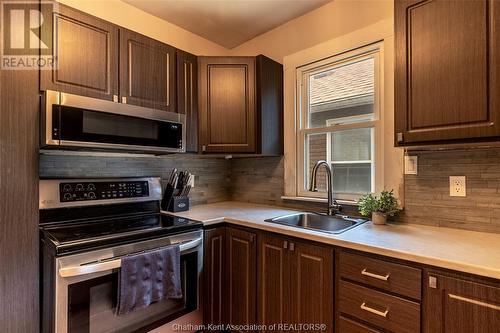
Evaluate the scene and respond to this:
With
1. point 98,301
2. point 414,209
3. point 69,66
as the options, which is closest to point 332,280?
point 414,209

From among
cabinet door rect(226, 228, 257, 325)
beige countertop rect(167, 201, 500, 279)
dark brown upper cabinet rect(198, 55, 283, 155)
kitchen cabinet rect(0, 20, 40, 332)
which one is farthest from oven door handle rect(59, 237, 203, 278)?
dark brown upper cabinet rect(198, 55, 283, 155)

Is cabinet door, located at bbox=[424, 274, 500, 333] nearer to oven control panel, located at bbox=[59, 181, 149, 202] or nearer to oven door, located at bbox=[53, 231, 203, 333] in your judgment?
oven door, located at bbox=[53, 231, 203, 333]

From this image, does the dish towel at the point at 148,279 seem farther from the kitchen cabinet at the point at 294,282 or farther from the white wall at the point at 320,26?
the white wall at the point at 320,26

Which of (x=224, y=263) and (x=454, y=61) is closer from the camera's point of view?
(x=454, y=61)

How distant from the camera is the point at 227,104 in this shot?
2186 millimetres

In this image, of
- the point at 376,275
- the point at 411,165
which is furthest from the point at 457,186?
the point at 376,275

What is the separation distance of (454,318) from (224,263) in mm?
1276

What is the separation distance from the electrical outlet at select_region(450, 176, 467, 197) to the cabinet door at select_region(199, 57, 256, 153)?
1321 mm

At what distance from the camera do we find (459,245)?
3.93 feet

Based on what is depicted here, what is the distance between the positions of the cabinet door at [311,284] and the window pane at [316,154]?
0.80m

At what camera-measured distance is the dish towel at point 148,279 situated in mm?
1334

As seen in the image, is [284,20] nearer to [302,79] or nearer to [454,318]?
[302,79]

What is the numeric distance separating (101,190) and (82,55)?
0.84 m

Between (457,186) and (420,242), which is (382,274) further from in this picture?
(457,186)
